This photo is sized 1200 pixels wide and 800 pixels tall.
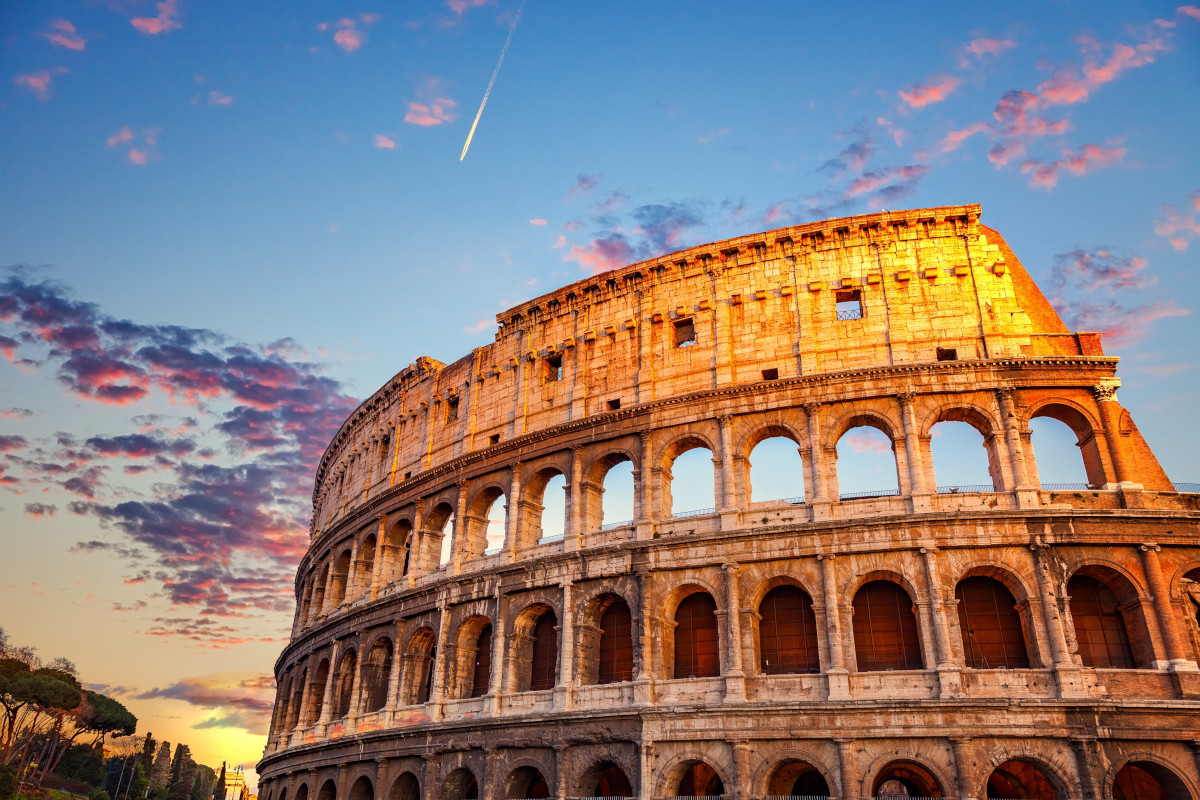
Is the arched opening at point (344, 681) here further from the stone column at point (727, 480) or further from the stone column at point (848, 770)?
the stone column at point (848, 770)

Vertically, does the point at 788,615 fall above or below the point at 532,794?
above

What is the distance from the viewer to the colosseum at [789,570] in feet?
60.2

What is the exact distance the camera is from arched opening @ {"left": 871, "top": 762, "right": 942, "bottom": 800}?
19750mm

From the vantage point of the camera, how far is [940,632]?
19.0 metres

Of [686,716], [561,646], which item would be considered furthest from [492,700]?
[686,716]

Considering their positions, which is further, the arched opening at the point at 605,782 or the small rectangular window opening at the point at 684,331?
the small rectangular window opening at the point at 684,331

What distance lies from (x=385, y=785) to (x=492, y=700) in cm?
526

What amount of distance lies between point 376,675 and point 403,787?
13.5 ft

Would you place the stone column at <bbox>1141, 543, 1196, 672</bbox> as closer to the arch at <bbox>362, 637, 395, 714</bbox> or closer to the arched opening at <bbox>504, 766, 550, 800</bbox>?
the arched opening at <bbox>504, 766, 550, 800</bbox>

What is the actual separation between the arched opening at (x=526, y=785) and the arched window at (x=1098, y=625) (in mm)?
13406

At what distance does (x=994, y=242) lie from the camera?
23359 mm

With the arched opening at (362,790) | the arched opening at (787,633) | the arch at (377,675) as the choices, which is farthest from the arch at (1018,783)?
the arched opening at (362,790)

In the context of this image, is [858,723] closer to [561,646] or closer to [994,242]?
[561,646]

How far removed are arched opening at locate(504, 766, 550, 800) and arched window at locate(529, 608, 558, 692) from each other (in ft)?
7.02
